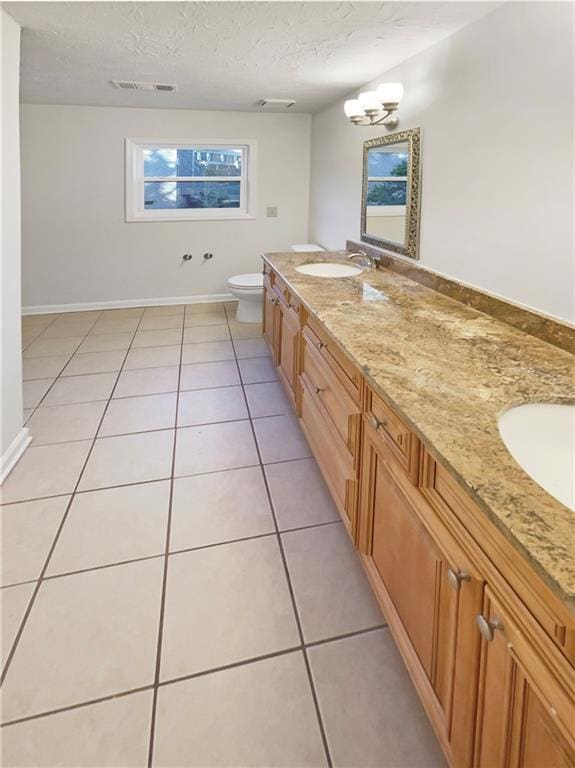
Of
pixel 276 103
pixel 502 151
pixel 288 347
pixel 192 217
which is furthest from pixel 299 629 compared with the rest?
pixel 192 217

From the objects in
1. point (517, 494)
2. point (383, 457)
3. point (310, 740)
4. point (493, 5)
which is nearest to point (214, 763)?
point (310, 740)

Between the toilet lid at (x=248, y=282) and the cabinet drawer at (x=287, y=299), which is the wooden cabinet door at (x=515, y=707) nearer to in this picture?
the cabinet drawer at (x=287, y=299)

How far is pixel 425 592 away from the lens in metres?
1.12

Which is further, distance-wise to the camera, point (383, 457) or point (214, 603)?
point (214, 603)

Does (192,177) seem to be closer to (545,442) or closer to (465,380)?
(465,380)

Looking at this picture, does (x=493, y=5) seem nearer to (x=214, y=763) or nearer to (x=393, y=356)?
(x=393, y=356)

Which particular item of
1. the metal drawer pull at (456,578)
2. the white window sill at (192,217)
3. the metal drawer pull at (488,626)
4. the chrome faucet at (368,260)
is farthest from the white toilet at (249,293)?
the metal drawer pull at (488,626)

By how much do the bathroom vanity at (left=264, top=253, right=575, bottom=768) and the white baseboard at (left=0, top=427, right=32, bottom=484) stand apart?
1.42 meters

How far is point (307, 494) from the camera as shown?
7.07 feet

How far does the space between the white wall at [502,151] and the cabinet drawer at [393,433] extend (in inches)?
28.6

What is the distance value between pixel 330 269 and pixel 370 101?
0.91 m

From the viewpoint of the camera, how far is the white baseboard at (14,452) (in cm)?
224

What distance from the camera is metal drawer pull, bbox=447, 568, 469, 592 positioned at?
36.5 inches

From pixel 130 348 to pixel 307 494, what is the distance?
7.83 feet
